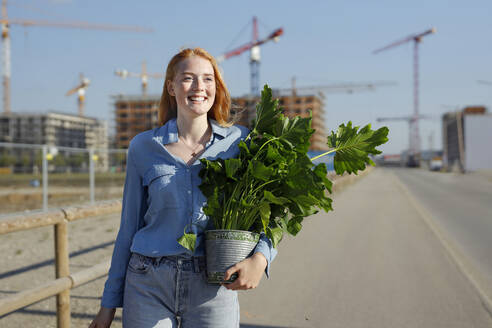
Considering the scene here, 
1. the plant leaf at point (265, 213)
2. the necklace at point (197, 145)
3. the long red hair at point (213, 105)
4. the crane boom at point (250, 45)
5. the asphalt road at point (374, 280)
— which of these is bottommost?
the asphalt road at point (374, 280)

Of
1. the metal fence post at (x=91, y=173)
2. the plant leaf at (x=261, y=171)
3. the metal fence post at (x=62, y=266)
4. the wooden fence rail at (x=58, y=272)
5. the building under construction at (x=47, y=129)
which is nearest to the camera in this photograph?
the plant leaf at (x=261, y=171)

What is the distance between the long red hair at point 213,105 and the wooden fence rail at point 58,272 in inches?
66.0

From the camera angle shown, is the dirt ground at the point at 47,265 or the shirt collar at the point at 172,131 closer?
the shirt collar at the point at 172,131

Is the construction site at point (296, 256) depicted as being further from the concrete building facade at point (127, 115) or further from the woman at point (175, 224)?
the concrete building facade at point (127, 115)

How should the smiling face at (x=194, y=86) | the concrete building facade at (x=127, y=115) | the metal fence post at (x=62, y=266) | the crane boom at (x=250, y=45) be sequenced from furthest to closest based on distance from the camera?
the concrete building facade at (x=127, y=115) < the crane boom at (x=250, y=45) < the metal fence post at (x=62, y=266) < the smiling face at (x=194, y=86)

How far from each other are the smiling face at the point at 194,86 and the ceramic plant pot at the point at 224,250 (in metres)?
0.50

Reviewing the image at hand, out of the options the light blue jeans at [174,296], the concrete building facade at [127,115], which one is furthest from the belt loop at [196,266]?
the concrete building facade at [127,115]

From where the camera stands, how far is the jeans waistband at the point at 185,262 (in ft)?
5.86

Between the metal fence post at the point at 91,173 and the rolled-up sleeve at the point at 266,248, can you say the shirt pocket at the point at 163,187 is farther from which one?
the metal fence post at the point at 91,173

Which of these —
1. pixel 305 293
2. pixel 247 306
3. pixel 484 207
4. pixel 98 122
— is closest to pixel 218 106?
pixel 247 306

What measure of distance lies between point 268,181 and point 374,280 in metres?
4.41

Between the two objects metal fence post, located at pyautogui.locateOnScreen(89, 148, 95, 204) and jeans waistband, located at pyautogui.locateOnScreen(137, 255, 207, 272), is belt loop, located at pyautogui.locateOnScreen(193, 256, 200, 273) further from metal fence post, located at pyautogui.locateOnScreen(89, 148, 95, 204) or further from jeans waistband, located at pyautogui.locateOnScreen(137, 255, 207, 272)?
metal fence post, located at pyautogui.locateOnScreen(89, 148, 95, 204)

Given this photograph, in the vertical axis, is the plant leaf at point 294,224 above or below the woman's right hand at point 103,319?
above

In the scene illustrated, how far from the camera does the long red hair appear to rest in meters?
1.93
